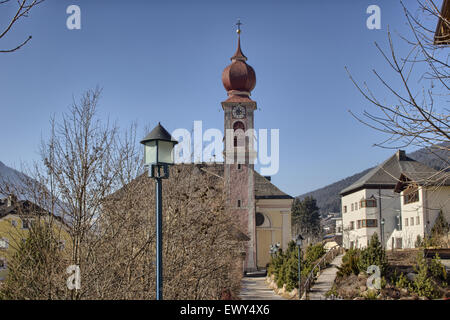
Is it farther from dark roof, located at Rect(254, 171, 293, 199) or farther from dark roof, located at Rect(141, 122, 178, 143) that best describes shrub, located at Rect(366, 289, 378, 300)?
dark roof, located at Rect(254, 171, 293, 199)

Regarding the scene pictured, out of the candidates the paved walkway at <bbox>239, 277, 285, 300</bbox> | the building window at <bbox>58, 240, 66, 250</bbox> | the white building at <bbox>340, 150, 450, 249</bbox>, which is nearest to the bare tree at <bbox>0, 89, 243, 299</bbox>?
the building window at <bbox>58, 240, 66, 250</bbox>

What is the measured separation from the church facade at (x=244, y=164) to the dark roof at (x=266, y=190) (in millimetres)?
1650

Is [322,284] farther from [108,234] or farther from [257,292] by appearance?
[108,234]

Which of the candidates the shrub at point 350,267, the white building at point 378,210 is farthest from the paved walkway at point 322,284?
the white building at point 378,210

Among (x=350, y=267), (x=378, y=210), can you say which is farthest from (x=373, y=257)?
(x=378, y=210)

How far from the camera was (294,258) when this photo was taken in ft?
90.8

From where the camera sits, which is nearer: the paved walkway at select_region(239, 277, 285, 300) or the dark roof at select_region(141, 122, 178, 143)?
the dark roof at select_region(141, 122, 178, 143)

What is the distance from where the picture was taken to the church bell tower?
44.9 metres

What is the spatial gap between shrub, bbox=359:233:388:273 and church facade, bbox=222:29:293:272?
21980mm

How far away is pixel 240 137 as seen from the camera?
46.5 metres

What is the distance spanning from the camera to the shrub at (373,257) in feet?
69.1
